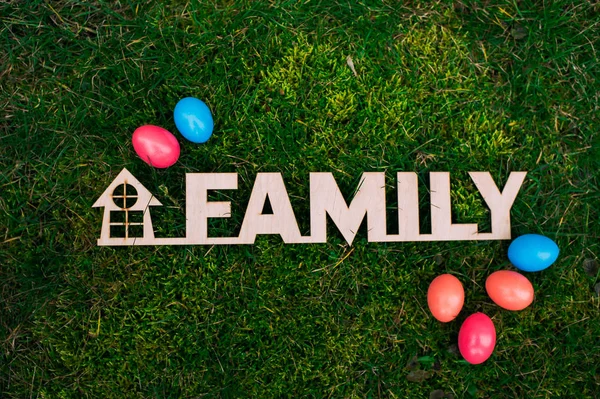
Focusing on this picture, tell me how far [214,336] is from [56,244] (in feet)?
3.28

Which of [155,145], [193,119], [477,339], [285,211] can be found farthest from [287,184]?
[477,339]

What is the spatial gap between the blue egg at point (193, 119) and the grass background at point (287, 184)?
0.11m

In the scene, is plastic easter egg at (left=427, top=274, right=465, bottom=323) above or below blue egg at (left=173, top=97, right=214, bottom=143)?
below

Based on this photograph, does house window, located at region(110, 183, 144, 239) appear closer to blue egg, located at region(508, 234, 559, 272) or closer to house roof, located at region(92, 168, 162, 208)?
house roof, located at region(92, 168, 162, 208)

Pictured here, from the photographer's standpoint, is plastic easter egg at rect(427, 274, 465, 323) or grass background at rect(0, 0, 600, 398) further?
grass background at rect(0, 0, 600, 398)

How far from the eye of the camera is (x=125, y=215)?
236cm

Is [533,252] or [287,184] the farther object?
[287,184]

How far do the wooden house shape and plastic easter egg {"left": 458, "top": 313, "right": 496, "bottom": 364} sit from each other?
5.64ft

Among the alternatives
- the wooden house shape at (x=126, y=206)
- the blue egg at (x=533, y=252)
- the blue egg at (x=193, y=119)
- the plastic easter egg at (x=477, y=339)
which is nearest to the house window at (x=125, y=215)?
the wooden house shape at (x=126, y=206)

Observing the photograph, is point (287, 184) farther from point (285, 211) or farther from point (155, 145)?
point (155, 145)

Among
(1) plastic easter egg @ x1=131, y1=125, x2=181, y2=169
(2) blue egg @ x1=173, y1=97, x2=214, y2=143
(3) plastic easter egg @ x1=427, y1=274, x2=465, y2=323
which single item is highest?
(2) blue egg @ x1=173, y1=97, x2=214, y2=143

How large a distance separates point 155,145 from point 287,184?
0.72 m

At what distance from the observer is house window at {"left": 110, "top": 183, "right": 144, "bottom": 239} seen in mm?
2332

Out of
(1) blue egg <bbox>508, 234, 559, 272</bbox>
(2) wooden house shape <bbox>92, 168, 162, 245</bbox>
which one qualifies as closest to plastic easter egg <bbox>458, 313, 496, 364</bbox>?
(1) blue egg <bbox>508, 234, 559, 272</bbox>
